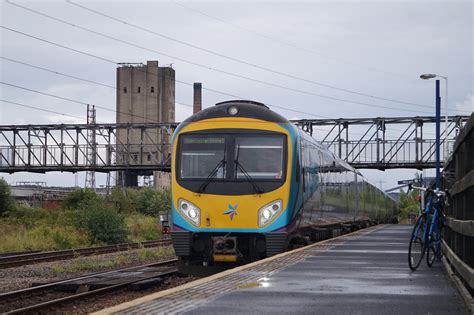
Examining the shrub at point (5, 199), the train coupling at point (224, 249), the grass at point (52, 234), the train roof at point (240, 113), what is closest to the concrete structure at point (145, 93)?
the shrub at point (5, 199)

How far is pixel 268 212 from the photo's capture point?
15.0 m

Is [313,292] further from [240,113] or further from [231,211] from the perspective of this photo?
[240,113]

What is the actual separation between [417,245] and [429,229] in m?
0.30

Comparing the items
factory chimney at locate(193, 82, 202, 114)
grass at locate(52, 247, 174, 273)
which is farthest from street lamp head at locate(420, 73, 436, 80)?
factory chimney at locate(193, 82, 202, 114)

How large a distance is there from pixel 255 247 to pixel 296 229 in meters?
1.46

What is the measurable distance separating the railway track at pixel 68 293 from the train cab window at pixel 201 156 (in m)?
2.10

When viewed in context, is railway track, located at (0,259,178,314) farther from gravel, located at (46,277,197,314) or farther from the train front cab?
the train front cab

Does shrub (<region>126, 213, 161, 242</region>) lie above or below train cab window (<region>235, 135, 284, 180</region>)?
below

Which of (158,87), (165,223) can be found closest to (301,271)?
(165,223)

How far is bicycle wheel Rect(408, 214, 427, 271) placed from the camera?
11.4 m

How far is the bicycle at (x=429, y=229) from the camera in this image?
11664mm

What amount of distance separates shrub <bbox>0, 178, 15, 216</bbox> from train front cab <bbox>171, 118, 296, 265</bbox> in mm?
35325

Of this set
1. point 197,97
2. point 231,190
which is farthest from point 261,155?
point 197,97

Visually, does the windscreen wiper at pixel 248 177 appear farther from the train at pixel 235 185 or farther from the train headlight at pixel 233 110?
the train headlight at pixel 233 110
